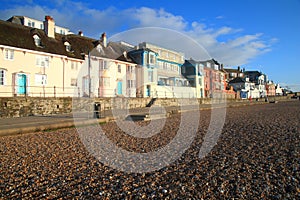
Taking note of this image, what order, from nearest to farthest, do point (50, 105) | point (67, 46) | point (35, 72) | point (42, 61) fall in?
1. point (50, 105)
2. point (35, 72)
3. point (42, 61)
4. point (67, 46)

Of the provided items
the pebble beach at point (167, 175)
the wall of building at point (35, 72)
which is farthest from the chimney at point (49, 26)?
the pebble beach at point (167, 175)

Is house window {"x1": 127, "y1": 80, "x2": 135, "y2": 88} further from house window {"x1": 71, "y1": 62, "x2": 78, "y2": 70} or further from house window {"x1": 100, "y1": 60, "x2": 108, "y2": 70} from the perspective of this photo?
house window {"x1": 71, "y1": 62, "x2": 78, "y2": 70}

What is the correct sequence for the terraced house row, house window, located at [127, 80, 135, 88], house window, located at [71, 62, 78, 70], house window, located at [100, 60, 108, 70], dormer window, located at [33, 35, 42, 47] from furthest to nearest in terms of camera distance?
house window, located at [127, 80, 135, 88] → house window, located at [100, 60, 108, 70] → house window, located at [71, 62, 78, 70] → dormer window, located at [33, 35, 42, 47] → the terraced house row

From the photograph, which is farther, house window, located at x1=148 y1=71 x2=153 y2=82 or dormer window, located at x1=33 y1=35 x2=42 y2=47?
house window, located at x1=148 y1=71 x2=153 y2=82

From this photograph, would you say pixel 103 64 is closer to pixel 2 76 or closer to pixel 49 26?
pixel 49 26

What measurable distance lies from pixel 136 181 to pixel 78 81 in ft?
75.7

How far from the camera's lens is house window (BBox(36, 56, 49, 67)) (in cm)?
2160

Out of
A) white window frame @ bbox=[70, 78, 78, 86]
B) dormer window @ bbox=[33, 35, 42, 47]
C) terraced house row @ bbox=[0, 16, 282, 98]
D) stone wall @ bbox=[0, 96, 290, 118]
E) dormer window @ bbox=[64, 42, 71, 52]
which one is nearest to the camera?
stone wall @ bbox=[0, 96, 290, 118]

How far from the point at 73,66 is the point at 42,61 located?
3640mm

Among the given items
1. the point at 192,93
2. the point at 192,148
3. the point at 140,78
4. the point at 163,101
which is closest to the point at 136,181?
the point at 192,148

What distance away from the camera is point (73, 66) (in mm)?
24984

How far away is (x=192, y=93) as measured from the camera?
43.5 metres

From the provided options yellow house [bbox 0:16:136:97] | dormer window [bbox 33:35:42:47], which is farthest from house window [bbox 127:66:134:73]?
dormer window [bbox 33:35:42:47]

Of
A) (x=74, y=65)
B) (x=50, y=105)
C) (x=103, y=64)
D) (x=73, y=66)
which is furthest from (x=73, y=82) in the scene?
(x=50, y=105)
